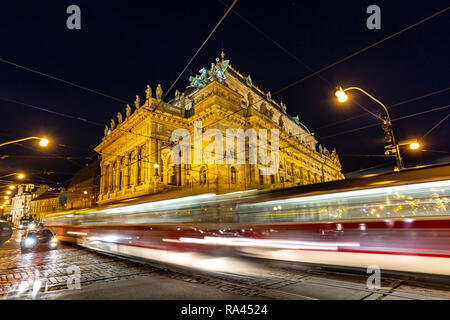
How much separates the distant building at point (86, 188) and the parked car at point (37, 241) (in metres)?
34.5

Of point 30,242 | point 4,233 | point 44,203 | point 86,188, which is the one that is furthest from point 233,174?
point 44,203

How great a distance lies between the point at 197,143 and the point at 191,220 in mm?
21665

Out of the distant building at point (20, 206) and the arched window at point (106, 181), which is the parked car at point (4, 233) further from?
the distant building at point (20, 206)

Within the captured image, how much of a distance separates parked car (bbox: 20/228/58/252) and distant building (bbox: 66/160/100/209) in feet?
113

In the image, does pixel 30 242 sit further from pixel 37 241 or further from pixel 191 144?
pixel 191 144

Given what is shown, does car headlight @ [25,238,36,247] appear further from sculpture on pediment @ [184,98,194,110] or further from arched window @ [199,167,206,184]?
sculpture on pediment @ [184,98,194,110]

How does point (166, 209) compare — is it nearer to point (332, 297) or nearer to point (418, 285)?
point (332, 297)

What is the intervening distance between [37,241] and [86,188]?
40.1 m

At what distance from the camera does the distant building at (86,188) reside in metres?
51.6

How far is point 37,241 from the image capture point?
16750mm

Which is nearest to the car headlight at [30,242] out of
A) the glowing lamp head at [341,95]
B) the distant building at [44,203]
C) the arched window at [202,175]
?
the arched window at [202,175]

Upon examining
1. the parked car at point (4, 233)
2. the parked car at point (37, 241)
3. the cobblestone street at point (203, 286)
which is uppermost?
the parked car at point (4, 233)

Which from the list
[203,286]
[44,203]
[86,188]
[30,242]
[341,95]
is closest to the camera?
[203,286]
